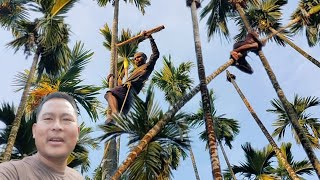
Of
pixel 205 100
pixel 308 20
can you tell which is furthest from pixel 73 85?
pixel 308 20

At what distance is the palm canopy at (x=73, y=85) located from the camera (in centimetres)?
1202

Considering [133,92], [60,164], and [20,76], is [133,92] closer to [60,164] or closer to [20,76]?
[20,76]

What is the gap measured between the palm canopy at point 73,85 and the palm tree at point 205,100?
326cm

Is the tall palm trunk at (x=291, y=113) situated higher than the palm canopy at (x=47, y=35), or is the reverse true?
the palm canopy at (x=47, y=35)

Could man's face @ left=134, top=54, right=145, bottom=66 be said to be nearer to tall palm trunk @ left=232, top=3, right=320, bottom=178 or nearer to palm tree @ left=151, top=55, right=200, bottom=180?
tall palm trunk @ left=232, top=3, right=320, bottom=178

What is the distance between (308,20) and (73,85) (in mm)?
8154

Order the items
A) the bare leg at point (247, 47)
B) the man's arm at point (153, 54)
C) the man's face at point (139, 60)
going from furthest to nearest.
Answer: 1. the bare leg at point (247, 47)
2. the man's face at point (139, 60)
3. the man's arm at point (153, 54)

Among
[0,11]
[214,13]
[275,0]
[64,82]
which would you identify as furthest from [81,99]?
[275,0]

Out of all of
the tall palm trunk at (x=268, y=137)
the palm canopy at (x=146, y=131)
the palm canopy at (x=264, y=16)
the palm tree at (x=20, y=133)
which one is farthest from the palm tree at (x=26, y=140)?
the palm canopy at (x=264, y=16)

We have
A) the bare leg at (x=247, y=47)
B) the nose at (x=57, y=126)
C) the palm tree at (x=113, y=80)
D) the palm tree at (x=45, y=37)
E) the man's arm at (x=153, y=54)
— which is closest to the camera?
the nose at (x=57, y=126)

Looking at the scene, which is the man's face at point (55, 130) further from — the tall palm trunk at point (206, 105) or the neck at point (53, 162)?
the tall palm trunk at point (206, 105)

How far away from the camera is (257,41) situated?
1181 cm

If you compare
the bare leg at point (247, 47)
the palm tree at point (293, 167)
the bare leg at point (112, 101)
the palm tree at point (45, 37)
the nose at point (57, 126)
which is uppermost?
the palm tree at point (45, 37)

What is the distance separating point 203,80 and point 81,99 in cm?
412
